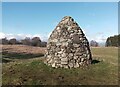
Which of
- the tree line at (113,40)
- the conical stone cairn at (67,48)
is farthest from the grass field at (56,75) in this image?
the tree line at (113,40)

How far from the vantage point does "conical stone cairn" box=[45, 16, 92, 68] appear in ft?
65.8

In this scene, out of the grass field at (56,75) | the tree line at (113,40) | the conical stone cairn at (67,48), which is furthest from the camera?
the tree line at (113,40)

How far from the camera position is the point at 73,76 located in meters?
18.3

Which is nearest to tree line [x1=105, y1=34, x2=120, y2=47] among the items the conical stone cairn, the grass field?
the conical stone cairn

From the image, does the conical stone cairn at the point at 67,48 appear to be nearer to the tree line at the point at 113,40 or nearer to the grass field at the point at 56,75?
the grass field at the point at 56,75

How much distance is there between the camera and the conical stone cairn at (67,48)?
2005 cm

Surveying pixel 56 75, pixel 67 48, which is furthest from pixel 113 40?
pixel 56 75

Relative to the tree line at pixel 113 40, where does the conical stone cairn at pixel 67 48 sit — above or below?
below

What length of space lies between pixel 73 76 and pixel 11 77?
4.98 m

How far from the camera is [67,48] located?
2019 centimetres

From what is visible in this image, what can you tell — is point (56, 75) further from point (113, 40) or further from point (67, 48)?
point (113, 40)

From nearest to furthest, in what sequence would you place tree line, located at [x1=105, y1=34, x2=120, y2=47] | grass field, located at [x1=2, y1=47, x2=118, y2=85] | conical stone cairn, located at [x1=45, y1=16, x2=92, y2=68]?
grass field, located at [x1=2, y1=47, x2=118, y2=85]
conical stone cairn, located at [x1=45, y1=16, x2=92, y2=68]
tree line, located at [x1=105, y1=34, x2=120, y2=47]

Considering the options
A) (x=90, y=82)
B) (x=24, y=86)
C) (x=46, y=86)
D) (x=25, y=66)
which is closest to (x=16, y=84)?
(x=24, y=86)

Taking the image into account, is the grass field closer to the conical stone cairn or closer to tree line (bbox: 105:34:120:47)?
the conical stone cairn
